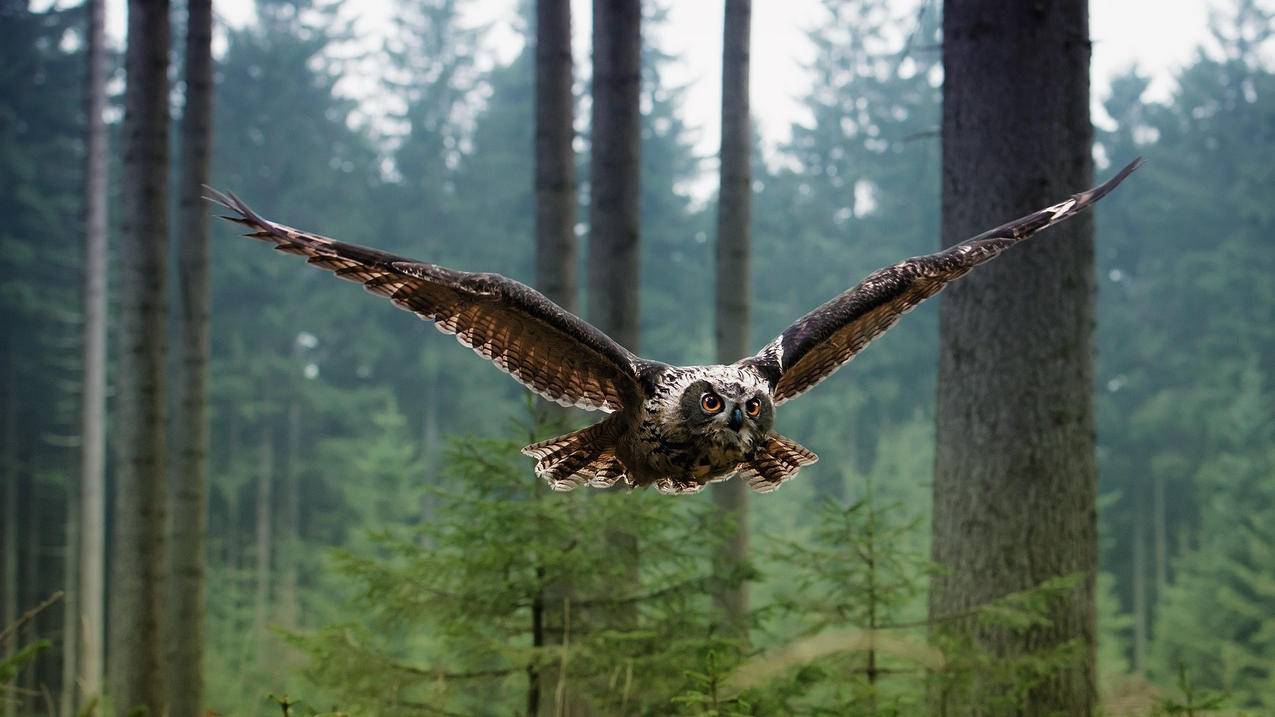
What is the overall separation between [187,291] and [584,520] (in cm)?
532

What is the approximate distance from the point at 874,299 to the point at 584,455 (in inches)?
43.8

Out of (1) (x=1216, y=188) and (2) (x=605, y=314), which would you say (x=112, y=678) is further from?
(1) (x=1216, y=188)

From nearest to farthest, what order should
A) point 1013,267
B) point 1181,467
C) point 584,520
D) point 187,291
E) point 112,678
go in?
point 584,520 → point 1013,267 → point 112,678 → point 187,291 → point 1181,467

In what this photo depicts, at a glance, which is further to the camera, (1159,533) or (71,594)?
(1159,533)

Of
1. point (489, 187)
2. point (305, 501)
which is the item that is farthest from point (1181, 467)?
point (305, 501)

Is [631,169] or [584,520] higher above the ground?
[631,169]

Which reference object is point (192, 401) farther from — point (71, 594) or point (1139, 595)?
point (1139, 595)

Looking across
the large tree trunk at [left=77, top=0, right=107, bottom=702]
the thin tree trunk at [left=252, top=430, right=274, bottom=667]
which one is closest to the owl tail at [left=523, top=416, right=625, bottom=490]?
the large tree trunk at [left=77, top=0, right=107, bottom=702]

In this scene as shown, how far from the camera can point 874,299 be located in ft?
12.4

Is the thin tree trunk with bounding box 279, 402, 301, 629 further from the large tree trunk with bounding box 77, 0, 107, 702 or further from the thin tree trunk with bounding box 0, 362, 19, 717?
the large tree trunk with bounding box 77, 0, 107, 702

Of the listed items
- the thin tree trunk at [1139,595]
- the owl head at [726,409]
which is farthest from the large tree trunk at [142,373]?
the thin tree trunk at [1139,595]

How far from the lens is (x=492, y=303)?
11.5 ft

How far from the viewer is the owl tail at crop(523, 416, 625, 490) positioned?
372 centimetres

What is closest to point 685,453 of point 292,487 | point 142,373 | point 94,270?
point 142,373
